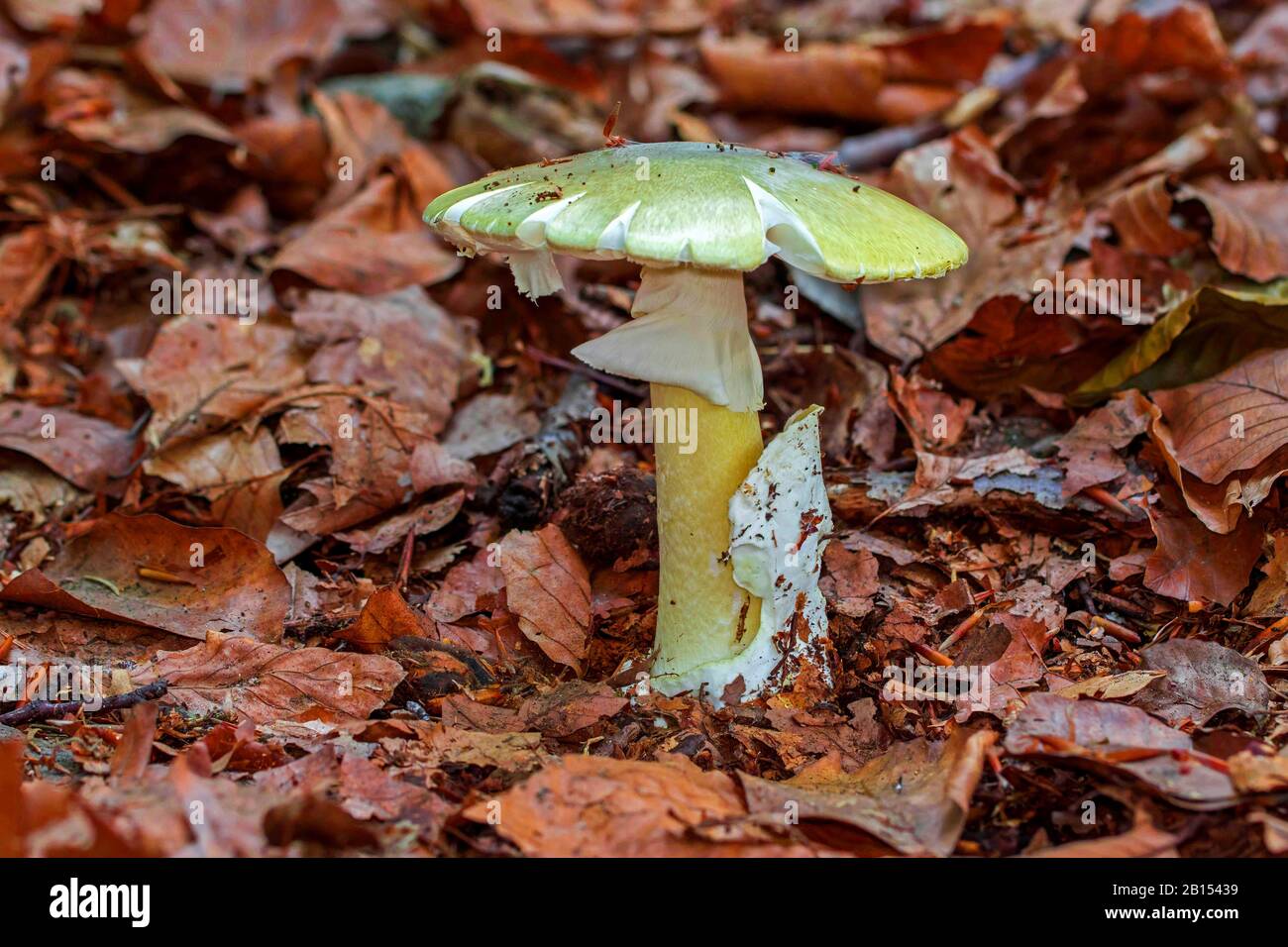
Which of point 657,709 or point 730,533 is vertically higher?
point 730,533

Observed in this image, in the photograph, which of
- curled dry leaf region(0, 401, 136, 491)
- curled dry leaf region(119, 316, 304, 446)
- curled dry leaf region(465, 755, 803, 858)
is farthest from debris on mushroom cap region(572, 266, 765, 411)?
curled dry leaf region(0, 401, 136, 491)

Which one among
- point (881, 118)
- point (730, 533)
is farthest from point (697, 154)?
point (881, 118)

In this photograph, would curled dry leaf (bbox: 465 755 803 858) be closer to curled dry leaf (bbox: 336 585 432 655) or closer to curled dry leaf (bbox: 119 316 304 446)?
curled dry leaf (bbox: 336 585 432 655)

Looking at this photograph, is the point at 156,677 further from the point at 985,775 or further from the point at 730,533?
the point at 985,775

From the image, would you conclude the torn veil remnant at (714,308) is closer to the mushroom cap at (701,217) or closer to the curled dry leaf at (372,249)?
the mushroom cap at (701,217)

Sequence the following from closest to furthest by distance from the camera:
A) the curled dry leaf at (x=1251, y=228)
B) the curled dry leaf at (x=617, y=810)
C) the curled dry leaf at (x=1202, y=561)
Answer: the curled dry leaf at (x=617, y=810) < the curled dry leaf at (x=1202, y=561) < the curled dry leaf at (x=1251, y=228)

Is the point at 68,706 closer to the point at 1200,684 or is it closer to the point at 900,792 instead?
the point at 900,792

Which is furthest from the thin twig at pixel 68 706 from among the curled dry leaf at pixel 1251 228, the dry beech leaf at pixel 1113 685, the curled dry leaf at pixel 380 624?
the curled dry leaf at pixel 1251 228
